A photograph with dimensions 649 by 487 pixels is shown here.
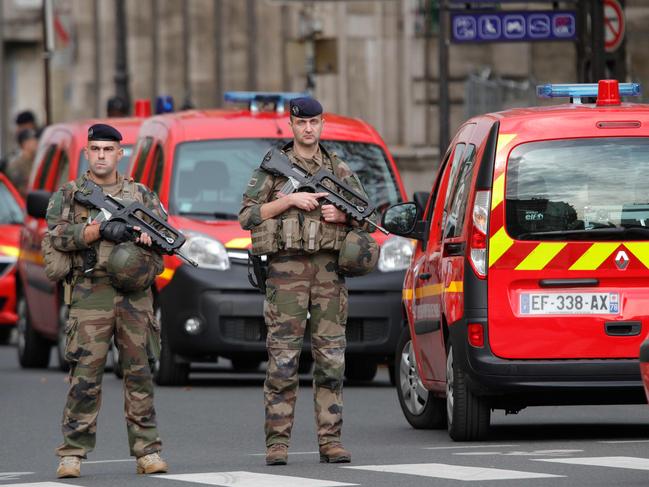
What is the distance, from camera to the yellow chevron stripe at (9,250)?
23.6 metres

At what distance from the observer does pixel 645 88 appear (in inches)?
1067

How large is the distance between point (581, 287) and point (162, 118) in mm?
6852

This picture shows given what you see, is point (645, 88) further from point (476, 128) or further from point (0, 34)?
point (0, 34)

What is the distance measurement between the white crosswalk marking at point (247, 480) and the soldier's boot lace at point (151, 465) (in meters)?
0.14

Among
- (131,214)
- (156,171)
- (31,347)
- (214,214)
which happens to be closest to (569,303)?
(131,214)

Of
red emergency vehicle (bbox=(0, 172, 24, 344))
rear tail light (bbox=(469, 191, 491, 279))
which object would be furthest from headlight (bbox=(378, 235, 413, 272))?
red emergency vehicle (bbox=(0, 172, 24, 344))

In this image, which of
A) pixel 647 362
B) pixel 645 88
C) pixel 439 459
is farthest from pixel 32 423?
pixel 645 88

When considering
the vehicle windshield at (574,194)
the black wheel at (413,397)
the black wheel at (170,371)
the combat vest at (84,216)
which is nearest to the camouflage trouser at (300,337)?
the combat vest at (84,216)

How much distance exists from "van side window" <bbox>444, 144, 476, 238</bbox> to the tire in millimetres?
619

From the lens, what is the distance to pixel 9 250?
23.6 m

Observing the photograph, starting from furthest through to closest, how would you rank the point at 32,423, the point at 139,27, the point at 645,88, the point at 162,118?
the point at 139,27
the point at 645,88
the point at 162,118
the point at 32,423

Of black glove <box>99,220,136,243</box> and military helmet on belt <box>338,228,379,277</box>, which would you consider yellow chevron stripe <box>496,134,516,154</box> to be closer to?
military helmet on belt <box>338,228,379,277</box>

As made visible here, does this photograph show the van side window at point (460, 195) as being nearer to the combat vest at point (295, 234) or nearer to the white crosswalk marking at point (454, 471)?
the combat vest at point (295, 234)

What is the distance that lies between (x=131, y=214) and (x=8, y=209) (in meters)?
13.0
